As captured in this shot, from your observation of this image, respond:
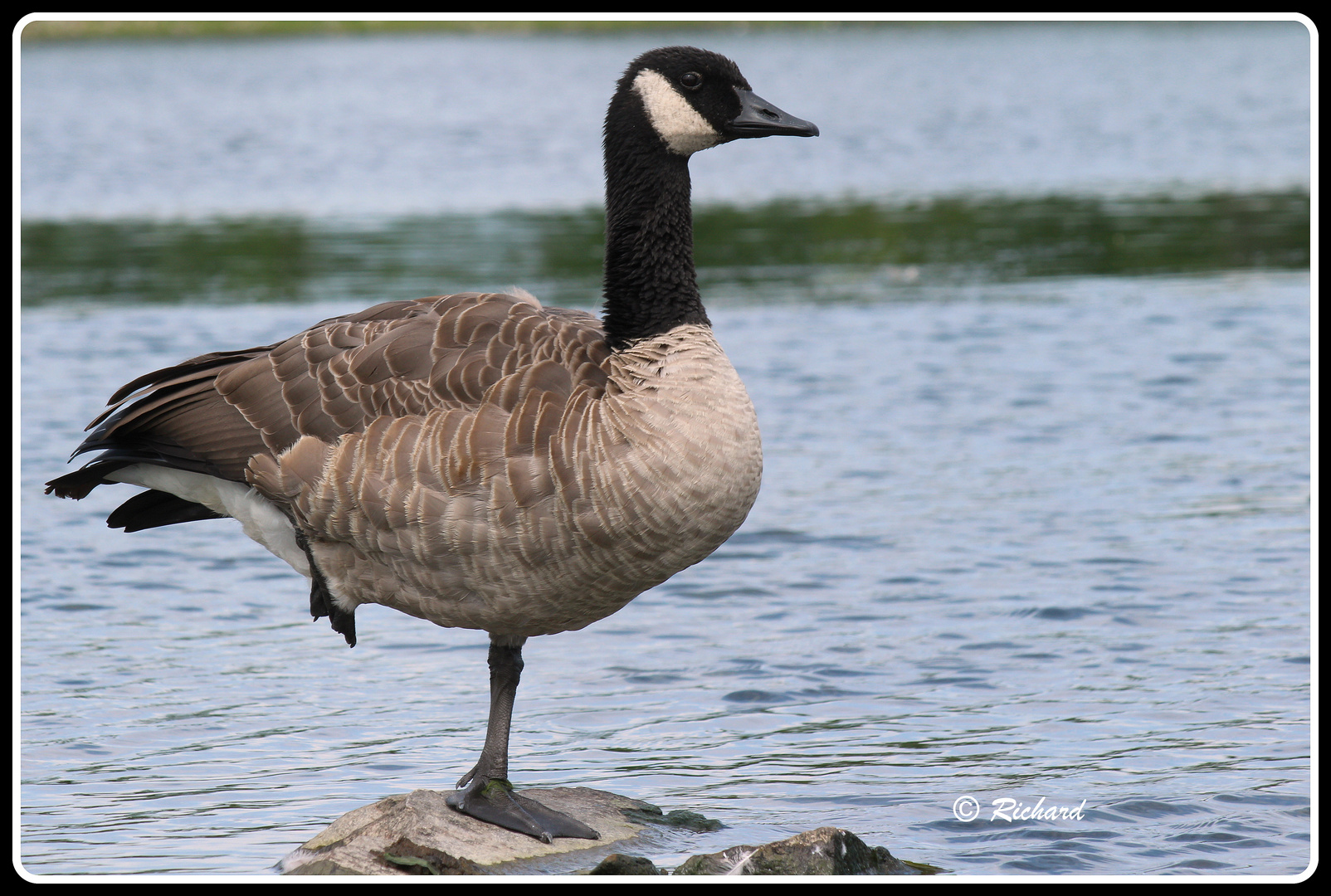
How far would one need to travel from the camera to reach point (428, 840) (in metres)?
6.40

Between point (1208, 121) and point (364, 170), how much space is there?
848 inches

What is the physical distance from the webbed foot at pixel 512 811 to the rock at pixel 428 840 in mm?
33

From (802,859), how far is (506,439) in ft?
6.77

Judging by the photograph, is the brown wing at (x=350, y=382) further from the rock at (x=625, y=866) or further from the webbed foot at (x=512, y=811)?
the rock at (x=625, y=866)

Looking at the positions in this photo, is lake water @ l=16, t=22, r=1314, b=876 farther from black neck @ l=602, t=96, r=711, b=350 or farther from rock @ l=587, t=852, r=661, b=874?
black neck @ l=602, t=96, r=711, b=350

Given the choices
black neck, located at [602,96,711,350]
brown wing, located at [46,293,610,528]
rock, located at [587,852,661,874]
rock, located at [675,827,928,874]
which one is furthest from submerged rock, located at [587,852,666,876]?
black neck, located at [602,96,711,350]

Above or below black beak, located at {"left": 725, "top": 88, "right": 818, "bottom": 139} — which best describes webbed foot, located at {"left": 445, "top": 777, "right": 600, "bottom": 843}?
below

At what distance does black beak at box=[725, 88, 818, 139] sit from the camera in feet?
22.3

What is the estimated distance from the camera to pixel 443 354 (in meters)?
6.58

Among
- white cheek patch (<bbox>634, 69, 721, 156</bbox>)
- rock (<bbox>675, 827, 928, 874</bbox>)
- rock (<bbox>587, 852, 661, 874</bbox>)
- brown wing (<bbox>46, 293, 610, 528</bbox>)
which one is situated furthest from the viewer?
white cheek patch (<bbox>634, 69, 721, 156</bbox>)

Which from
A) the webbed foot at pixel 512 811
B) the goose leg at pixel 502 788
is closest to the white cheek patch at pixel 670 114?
the goose leg at pixel 502 788

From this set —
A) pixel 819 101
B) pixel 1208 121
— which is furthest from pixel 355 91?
pixel 1208 121

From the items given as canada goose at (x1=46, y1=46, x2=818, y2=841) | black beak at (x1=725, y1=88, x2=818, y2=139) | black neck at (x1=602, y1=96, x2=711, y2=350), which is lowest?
canada goose at (x1=46, y1=46, x2=818, y2=841)

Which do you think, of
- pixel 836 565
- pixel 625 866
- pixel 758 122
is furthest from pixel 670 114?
pixel 836 565
